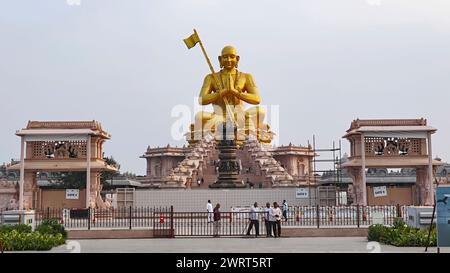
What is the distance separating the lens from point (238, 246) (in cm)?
1441

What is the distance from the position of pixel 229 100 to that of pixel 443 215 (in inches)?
990

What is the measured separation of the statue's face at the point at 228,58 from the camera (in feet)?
114

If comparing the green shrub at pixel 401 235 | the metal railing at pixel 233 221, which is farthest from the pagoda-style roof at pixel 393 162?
the green shrub at pixel 401 235

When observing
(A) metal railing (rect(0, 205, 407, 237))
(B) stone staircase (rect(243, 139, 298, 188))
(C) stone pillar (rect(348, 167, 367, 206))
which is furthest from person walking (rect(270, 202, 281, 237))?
(B) stone staircase (rect(243, 139, 298, 188))


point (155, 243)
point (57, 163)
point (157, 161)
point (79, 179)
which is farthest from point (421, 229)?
point (157, 161)

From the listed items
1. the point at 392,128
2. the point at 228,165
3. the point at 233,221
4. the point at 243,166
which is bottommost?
the point at 233,221

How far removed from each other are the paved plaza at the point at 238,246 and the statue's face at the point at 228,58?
19.2 meters

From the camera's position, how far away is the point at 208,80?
35219mm

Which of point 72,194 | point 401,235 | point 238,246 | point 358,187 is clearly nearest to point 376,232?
point 401,235

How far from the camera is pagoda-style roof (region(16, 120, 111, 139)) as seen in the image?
89.8 feet

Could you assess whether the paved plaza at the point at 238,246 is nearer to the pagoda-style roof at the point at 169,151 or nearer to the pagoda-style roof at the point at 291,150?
the pagoda-style roof at the point at 291,150

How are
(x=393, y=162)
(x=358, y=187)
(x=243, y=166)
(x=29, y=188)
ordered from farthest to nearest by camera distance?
(x=243, y=166) < (x=29, y=188) < (x=358, y=187) < (x=393, y=162)

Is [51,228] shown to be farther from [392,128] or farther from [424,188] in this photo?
[424,188]

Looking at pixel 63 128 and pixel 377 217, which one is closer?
pixel 377 217
